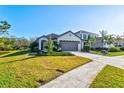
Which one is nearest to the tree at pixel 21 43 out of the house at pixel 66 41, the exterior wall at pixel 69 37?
the house at pixel 66 41

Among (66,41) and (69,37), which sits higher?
(69,37)

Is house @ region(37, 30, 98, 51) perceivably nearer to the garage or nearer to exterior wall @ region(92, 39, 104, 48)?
the garage

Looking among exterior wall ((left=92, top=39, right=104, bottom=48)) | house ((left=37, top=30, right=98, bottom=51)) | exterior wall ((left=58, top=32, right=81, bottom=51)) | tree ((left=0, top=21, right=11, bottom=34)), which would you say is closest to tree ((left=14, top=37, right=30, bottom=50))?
tree ((left=0, top=21, right=11, bottom=34))

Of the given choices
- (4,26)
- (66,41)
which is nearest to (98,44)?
(66,41)

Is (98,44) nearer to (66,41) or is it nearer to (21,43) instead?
(66,41)

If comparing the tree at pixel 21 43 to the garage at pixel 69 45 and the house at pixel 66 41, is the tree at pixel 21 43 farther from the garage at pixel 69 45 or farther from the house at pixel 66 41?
the garage at pixel 69 45
